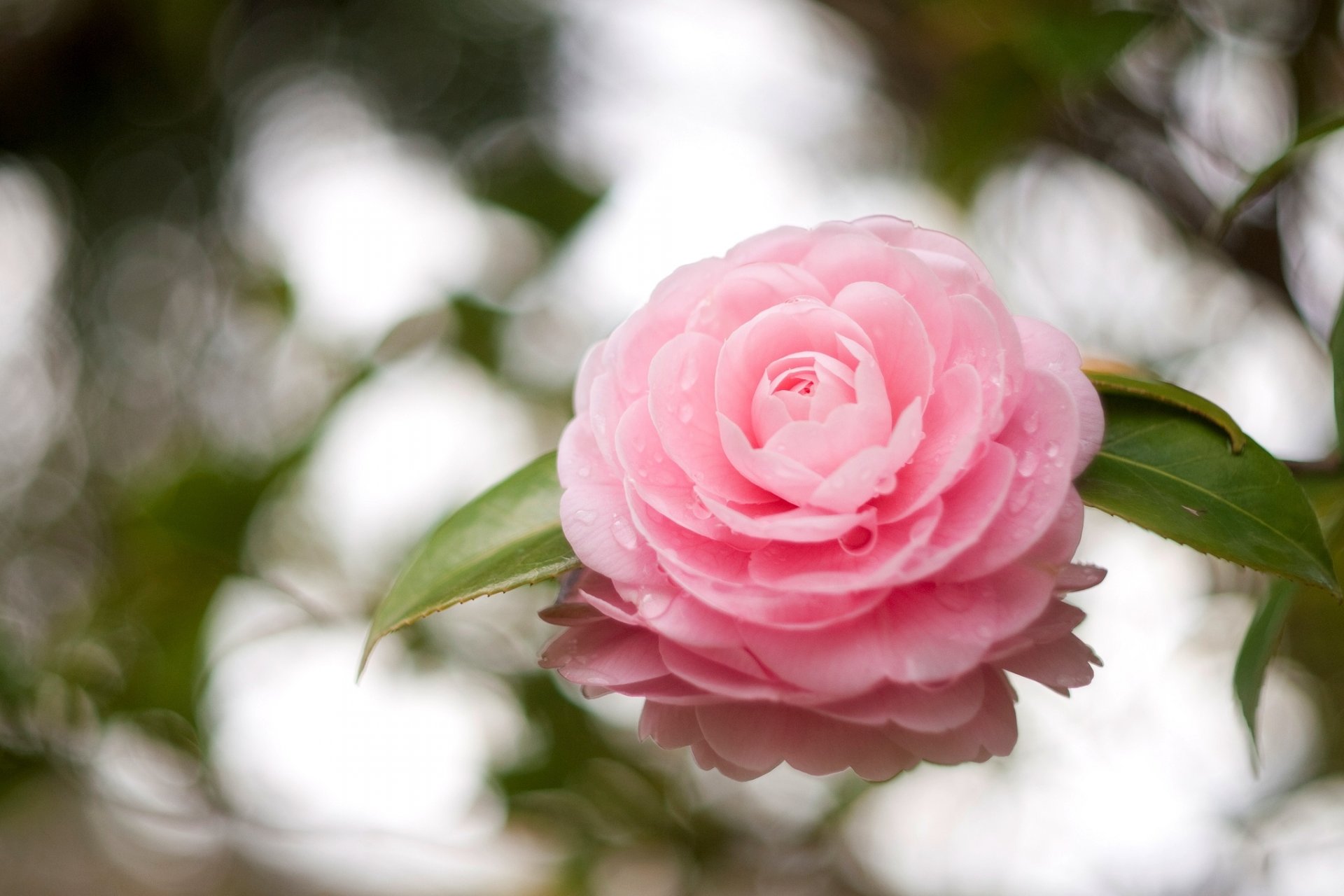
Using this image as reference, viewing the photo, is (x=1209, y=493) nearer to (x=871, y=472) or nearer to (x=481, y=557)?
(x=871, y=472)

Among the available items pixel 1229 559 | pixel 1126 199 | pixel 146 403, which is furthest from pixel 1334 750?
pixel 146 403

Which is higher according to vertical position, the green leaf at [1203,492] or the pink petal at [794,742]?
the green leaf at [1203,492]

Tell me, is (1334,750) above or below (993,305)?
below

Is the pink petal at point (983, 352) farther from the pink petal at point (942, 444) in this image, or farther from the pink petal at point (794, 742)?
the pink petal at point (794, 742)

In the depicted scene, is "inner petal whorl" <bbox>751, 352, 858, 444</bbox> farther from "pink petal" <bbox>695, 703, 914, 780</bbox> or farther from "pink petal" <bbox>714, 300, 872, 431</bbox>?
"pink petal" <bbox>695, 703, 914, 780</bbox>

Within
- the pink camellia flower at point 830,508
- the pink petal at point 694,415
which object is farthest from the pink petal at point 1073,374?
the pink petal at point 694,415

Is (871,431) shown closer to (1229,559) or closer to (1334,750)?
(1229,559)

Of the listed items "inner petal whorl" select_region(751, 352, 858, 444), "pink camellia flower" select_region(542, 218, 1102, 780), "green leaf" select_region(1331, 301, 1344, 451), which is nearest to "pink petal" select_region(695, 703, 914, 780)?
"pink camellia flower" select_region(542, 218, 1102, 780)

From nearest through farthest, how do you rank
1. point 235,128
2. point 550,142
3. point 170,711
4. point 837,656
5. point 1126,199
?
1. point 837,656
2. point 170,711
3. point 1126,199
4. point 550,142
5. point 235,128
